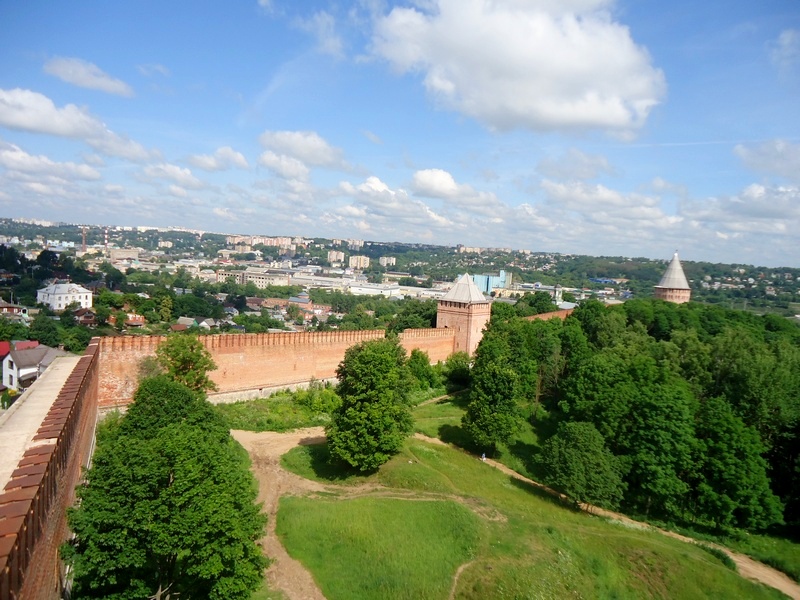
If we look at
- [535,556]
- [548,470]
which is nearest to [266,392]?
[548,470]

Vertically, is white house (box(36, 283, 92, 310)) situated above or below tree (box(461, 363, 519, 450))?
below

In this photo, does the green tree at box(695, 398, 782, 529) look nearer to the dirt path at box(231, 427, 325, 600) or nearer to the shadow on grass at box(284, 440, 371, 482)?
the shadow on grass at box(284, 440, 371, 482)

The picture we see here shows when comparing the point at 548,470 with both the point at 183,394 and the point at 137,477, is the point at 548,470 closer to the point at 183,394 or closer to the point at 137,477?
the point at 183,394

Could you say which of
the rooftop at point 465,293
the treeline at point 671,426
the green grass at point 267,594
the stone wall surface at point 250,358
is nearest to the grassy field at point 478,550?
the green grass at point 267,594

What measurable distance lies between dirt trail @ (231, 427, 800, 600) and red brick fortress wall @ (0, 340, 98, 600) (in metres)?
5.01

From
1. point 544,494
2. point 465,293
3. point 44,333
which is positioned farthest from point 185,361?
point 44,333

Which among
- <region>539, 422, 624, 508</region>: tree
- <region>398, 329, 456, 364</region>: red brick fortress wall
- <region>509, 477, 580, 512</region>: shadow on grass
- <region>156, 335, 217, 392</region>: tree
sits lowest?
<region>509, 477, 580, 512</region>: shadow on grass

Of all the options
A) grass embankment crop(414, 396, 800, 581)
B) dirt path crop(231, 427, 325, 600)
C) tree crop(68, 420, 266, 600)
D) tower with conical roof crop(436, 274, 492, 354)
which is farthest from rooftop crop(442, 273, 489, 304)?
tree crop(68, 420, 266, 600)

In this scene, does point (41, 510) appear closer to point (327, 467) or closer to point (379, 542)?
point (379, 542)

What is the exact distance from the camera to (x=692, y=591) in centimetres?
1360

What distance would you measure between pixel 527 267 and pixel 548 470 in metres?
183

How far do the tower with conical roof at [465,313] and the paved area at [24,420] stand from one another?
77.6 ft

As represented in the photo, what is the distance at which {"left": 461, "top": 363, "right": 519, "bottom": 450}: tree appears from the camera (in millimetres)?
20891

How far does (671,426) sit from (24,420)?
1983 cm
